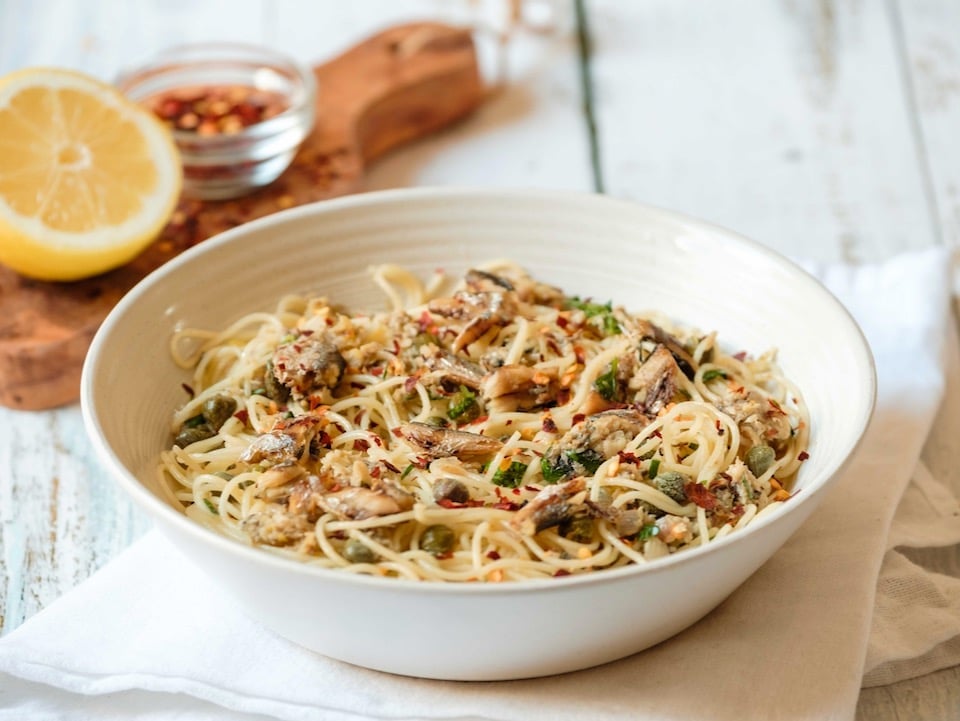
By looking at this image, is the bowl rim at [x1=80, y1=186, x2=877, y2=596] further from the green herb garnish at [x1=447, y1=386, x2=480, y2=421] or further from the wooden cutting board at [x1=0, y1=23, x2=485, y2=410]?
the wooden cutting board at [x1=0, y1=23, x2=485, y2=410]

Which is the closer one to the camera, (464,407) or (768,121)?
(464,407)

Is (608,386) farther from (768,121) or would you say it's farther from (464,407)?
(768,121)

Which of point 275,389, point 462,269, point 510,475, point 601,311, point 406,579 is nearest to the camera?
point 406,579

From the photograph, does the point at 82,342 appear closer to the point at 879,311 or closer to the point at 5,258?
the point at 5,258

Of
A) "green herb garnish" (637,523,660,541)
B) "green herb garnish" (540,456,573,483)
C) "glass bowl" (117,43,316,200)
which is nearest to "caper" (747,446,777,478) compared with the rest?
"green herb garnish" (637,523,660,541)

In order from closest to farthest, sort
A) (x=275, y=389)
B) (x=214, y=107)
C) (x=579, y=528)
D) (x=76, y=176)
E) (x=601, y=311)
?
1. (x=579, y=528)
2. (x=275, y=389)
3. (x=601, y=311)
4. (x=76, y=176)
5. (x=214, y=107)

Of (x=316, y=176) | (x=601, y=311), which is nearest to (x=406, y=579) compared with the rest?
(x=601, y=311)
